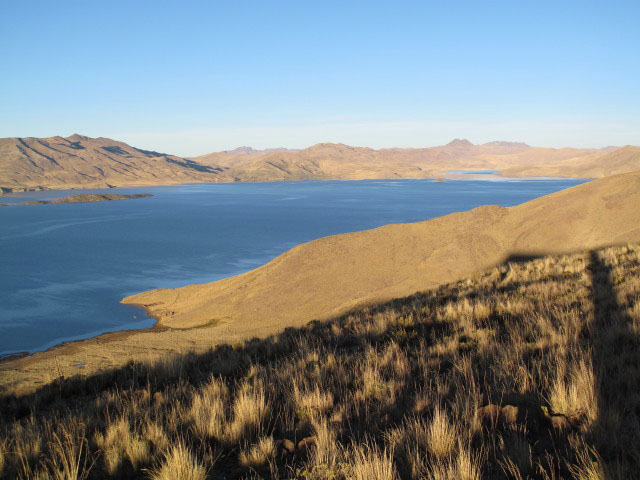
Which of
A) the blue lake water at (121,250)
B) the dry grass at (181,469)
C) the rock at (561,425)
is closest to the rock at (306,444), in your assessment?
the dry grass at (181,469)

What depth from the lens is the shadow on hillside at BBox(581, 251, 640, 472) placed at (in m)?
3.09

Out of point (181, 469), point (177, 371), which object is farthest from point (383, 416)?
point (177, 371)

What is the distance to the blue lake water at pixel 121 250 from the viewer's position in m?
28.7

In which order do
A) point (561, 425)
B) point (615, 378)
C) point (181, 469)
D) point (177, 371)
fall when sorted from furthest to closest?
point (177, 371) < point (615, 378) < point (561, 425) < point (181, 469)

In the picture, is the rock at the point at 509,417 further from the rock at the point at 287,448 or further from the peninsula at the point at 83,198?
the peninsula at the point at 83,198

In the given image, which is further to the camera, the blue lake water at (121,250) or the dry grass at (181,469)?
the blue lake water at (121,250)

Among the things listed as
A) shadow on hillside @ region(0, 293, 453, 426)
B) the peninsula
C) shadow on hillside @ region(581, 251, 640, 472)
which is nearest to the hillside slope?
shadow on hillside @ region(0, 293, 453, 426)

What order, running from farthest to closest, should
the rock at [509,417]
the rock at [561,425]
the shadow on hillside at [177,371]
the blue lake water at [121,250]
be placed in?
1. the blue lake water at [121,250]
2. the shadow on hillside at [177,371]
3. the rock at [509,417]
4. the rock at [561,425]

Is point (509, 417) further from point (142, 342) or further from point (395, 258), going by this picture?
point (395, 258)

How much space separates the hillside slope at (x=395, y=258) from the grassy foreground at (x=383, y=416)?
1604 centimetres

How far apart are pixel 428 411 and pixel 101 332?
26.2 metres

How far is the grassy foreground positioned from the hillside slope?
52.6 feet

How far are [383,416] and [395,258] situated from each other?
25.5 meters

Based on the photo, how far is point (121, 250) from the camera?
177 ft
